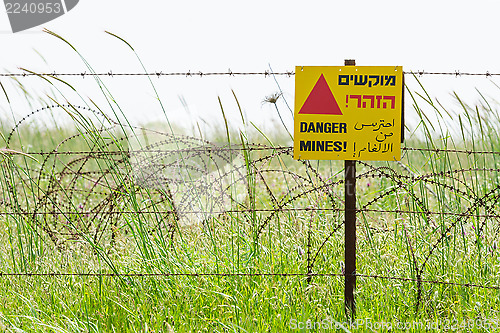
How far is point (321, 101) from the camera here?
2.51 metres

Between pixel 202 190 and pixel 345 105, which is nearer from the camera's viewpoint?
pixel 345 105

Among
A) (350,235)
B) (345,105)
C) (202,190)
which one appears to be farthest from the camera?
(202,190)

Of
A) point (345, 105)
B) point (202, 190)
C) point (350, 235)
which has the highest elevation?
point (345, 105)

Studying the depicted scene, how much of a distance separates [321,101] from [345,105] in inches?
4.7

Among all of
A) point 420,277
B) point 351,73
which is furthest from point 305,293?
point 351,73

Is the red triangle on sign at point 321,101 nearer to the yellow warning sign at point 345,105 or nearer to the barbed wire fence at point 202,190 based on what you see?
the yellow warning sign at point 345,105

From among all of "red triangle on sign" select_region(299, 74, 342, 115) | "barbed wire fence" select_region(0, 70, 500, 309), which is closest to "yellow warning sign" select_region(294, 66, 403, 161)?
"red triangle on sign" select_region(299, 74, 342, 115)

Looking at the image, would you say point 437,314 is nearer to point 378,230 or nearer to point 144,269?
point 378,230

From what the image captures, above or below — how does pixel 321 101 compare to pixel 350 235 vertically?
above

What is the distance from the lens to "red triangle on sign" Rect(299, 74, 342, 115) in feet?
8.23

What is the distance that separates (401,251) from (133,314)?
170 cm

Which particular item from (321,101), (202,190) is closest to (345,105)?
(321,101)

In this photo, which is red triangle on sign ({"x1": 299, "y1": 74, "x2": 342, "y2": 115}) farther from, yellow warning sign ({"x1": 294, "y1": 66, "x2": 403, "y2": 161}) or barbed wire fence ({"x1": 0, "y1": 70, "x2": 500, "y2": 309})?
barbed wire fence ({"x1": 0, "y1": 70, "x2": 500, "y2": 309})

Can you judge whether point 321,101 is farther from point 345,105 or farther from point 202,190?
point 202,190
